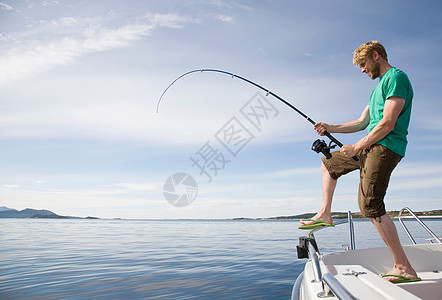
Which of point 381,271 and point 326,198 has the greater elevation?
point 326,198

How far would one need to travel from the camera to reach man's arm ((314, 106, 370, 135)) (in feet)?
10.8

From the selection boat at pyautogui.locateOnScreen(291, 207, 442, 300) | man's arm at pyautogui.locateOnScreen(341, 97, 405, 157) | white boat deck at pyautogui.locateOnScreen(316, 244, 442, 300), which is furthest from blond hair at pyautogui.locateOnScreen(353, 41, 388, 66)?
white boat deck at pyautogui.locateOnScreen(316, 244, 442, 300)

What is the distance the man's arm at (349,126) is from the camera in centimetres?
330

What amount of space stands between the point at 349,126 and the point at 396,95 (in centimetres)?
74

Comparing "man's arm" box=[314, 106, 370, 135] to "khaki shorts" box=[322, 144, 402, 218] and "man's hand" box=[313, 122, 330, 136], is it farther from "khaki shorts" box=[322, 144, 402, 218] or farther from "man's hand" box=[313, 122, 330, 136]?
"khaki shorts" box=[322, 144, 402, 218]

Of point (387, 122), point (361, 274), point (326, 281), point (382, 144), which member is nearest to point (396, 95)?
point (387, 122)

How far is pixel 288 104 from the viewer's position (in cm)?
454

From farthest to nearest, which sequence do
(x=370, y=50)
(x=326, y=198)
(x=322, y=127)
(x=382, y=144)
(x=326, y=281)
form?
Result: (x=322, y=127)
(x=326, y=198)
(x=370, y=50)
(x=382, y=144)
(x=326, y=281)

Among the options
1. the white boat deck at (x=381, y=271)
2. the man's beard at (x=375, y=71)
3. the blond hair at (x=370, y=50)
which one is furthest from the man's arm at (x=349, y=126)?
the white boat deck at (x=381, y=271)

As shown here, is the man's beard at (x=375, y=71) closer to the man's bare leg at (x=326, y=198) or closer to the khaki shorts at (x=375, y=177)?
the khaki shorts at (x=375, y=177)

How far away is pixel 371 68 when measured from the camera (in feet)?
9.56

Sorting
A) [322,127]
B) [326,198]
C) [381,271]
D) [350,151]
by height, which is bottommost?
[381,271]

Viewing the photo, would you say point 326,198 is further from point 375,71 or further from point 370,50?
point 370,50

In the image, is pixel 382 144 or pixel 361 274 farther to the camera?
pixel 382 144
